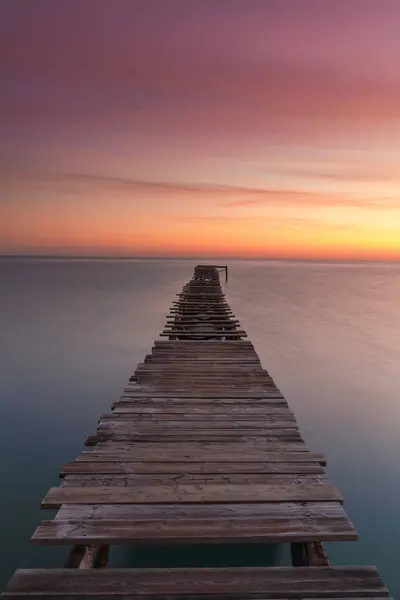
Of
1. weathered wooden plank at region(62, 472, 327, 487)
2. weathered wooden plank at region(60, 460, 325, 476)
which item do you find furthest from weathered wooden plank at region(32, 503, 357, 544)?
weathered wooden plank at region(60, 460, 325, 476)

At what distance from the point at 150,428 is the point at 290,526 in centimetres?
251

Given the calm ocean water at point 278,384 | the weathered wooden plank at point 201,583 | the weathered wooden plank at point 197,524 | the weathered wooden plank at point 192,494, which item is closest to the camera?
the weathered wooden plank at point 201,583

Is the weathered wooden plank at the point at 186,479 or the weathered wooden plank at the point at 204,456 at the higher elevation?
the weathered wooden plank at the point at 186,479

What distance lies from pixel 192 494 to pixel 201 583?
0.97m

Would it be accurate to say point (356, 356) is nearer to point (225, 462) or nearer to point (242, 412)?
point (242, 412)

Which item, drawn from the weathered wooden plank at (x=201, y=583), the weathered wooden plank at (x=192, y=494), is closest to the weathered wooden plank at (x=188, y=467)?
the weathered wooden plank at (x=192, y=494)

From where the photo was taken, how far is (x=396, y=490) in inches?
295

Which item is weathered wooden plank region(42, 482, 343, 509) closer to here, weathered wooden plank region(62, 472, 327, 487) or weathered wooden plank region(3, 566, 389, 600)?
weathered wooden plank region(62, 472, 327, 487)

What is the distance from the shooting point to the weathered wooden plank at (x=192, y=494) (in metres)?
3.71

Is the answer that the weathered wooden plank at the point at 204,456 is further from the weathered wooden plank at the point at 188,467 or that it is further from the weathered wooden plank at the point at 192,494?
the weathered wooden plank at the point at 192,494

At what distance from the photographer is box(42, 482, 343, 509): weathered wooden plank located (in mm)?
3705

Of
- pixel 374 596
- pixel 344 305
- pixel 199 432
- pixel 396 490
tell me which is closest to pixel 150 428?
pixel 199 432

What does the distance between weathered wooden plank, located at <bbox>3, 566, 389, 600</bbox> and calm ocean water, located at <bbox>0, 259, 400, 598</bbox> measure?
2604mm

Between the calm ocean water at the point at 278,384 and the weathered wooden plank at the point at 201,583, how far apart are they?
260 centimetres
